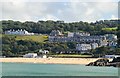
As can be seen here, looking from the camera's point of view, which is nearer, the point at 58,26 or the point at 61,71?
the point at 61,71

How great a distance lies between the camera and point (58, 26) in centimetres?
8781

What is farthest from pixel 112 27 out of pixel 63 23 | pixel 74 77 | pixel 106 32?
pixel 74 77

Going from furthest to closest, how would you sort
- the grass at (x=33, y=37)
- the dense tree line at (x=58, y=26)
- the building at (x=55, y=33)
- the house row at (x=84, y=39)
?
1. the dense tree line at (x=58, y=26)
2. the building at (x=55, y=33)
3. the house row at (x=84, y=39)
4. the grass at (x=33, y=37)

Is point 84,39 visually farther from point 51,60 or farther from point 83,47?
point 51,60

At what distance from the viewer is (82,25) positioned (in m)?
85.4

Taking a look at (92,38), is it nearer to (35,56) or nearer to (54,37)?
(54,37)

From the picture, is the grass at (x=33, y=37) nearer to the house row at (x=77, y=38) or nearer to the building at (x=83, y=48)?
the house row at (x=77, y=38)

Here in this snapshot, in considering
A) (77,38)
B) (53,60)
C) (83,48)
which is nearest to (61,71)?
(53,60)

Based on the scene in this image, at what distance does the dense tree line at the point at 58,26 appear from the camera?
8323 cm

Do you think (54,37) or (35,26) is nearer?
(54,37)

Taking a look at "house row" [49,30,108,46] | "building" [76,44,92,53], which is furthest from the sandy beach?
"house row" [49,30,108,46]

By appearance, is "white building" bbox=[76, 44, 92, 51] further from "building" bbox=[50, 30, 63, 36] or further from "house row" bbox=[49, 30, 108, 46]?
"building" bbox=[50, 30, 63, 36]

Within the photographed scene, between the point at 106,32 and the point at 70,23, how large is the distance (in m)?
6.98

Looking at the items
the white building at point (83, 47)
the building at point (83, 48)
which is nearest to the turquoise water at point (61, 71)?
the building at point (83, 48)
